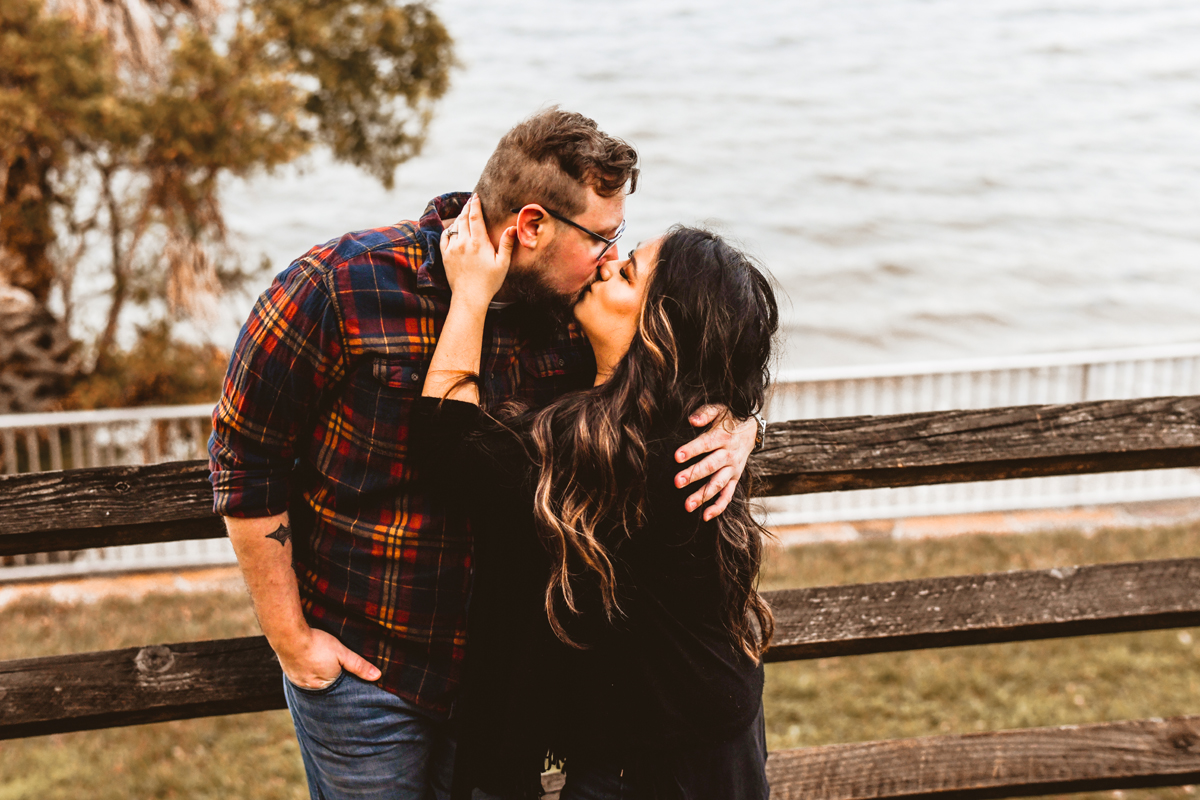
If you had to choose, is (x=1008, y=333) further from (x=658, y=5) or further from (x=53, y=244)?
(x=53, y=244)

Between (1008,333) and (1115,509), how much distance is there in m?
6.64

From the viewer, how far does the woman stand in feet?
5.42

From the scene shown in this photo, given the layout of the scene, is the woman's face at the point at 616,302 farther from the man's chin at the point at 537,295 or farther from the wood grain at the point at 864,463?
the wood grain at the point at 864,463

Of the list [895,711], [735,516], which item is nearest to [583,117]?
[735,516]

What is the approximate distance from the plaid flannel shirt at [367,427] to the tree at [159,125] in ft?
21.4

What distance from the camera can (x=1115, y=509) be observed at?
8898 mm

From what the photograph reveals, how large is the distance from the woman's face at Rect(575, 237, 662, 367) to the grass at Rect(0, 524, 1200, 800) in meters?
2.93

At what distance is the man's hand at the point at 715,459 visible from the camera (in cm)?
167

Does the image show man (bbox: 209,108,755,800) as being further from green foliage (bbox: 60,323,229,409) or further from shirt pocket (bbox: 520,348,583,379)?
green foliage (bbox: 60,323,229,409)

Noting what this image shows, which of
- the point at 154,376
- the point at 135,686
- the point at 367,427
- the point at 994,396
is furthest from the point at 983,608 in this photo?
the point at 154,376

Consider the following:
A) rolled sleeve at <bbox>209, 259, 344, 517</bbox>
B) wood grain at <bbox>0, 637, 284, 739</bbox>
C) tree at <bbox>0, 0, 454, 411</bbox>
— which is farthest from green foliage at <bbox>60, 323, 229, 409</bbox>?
rolled sleeve at <bbox>209, 259, 344, 517</bbox>

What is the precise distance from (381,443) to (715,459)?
23.4 inches

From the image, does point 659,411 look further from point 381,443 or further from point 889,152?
point 889,152

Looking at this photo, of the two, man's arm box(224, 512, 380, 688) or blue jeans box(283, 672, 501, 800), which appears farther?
blue jeans box(283, 672, 501, 800)
